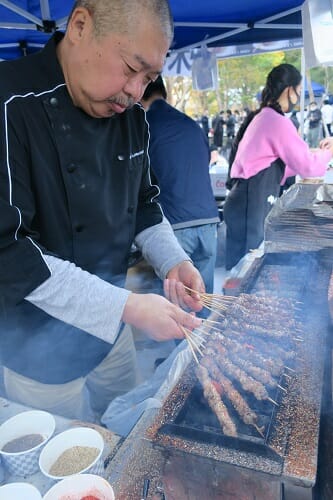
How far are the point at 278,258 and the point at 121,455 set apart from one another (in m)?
2.08

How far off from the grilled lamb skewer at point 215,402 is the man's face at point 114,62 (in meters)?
1.34

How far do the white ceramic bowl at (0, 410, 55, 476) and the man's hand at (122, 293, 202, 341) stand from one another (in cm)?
65

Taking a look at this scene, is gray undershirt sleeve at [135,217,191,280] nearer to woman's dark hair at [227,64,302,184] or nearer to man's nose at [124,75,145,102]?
man's nose at [124,75,145,102]

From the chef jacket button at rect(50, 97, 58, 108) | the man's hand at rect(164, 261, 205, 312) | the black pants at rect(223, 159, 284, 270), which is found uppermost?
the chef jacket button at rect(50, 97, 58, 108)

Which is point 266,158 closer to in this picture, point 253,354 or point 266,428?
point 253,354

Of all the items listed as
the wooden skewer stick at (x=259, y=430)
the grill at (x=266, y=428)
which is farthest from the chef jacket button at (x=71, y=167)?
the wooden skewer stick at (x=259, y=430)

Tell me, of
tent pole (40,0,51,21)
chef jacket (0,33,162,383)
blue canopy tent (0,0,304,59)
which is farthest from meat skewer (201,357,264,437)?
tent pole (40,0,51,21)

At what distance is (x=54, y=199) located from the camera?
6.40 ft

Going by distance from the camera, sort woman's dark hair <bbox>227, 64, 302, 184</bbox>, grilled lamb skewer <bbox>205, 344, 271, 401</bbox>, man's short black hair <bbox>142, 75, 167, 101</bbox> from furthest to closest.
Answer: woman's dark hair <bbox>227, 64, 302, 184</bbox> < man's short black hair <bbox>142, 75, 167, 101</bbox> < grilled lamb skewer <bbox>205, 344, 271, 401</bbox>

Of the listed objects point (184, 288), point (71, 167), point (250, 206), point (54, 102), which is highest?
point (54, 102)

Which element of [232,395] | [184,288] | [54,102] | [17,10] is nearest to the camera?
[232,395]

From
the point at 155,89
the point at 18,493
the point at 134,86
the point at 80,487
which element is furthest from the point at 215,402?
the point at 155,89

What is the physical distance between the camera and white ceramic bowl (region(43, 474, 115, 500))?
140 centimetres

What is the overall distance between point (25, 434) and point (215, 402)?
0.92 meters
